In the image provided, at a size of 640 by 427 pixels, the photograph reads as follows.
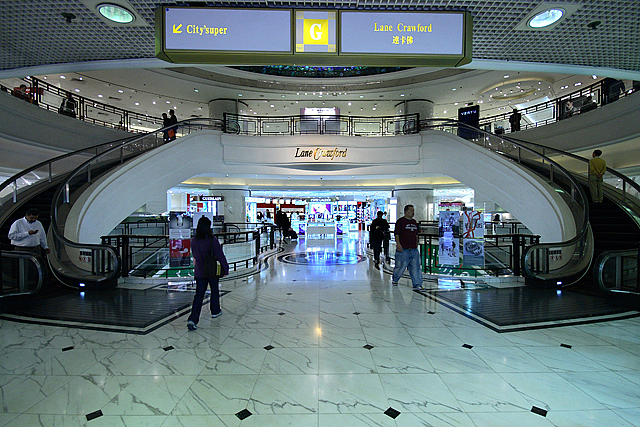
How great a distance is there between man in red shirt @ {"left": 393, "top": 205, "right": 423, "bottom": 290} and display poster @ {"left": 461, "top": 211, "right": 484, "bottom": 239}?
1.61m

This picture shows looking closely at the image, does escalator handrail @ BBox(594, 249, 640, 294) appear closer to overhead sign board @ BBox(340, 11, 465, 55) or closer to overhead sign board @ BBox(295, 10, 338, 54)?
overhead sign board @ BBox(340, 11, 465, 55)

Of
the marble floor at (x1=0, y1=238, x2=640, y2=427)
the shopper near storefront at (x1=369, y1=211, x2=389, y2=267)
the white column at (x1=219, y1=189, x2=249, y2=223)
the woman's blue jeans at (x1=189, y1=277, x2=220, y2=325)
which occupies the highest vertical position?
the white column at (x1=219, y1=189, x2=249, y2=223)

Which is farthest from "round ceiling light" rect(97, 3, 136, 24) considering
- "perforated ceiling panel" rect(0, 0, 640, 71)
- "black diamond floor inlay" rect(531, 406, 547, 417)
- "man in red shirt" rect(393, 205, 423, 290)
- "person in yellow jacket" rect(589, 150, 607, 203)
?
"person in yellow jacket" rect(589, 150, 607, 203)

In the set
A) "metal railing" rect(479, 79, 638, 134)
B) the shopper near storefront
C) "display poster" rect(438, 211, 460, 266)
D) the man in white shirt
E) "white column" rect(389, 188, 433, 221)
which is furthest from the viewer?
"white column" rect(389, 188, 433, 221)

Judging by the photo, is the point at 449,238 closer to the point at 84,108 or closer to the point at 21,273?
the point at 21,273

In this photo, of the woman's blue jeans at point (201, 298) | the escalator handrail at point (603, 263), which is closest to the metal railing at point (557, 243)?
the escalator handrail at point (603, 263)

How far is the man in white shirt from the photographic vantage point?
5883 mm

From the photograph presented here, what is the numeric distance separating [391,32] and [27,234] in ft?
22.6

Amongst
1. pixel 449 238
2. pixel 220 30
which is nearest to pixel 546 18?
pixel 220 30

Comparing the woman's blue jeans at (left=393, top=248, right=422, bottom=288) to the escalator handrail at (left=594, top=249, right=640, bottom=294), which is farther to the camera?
the woman's blue jeans at (left=393, top=248, right=422, bottom=288)

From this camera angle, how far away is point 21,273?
534cm

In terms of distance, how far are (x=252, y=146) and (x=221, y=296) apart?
9015 millimetres

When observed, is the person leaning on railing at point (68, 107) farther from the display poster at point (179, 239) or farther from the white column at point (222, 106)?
the display poster at point (179, 239)

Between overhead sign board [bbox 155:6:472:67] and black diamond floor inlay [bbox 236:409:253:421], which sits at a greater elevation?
overhead sign board [bbox 155:6:472:67]
